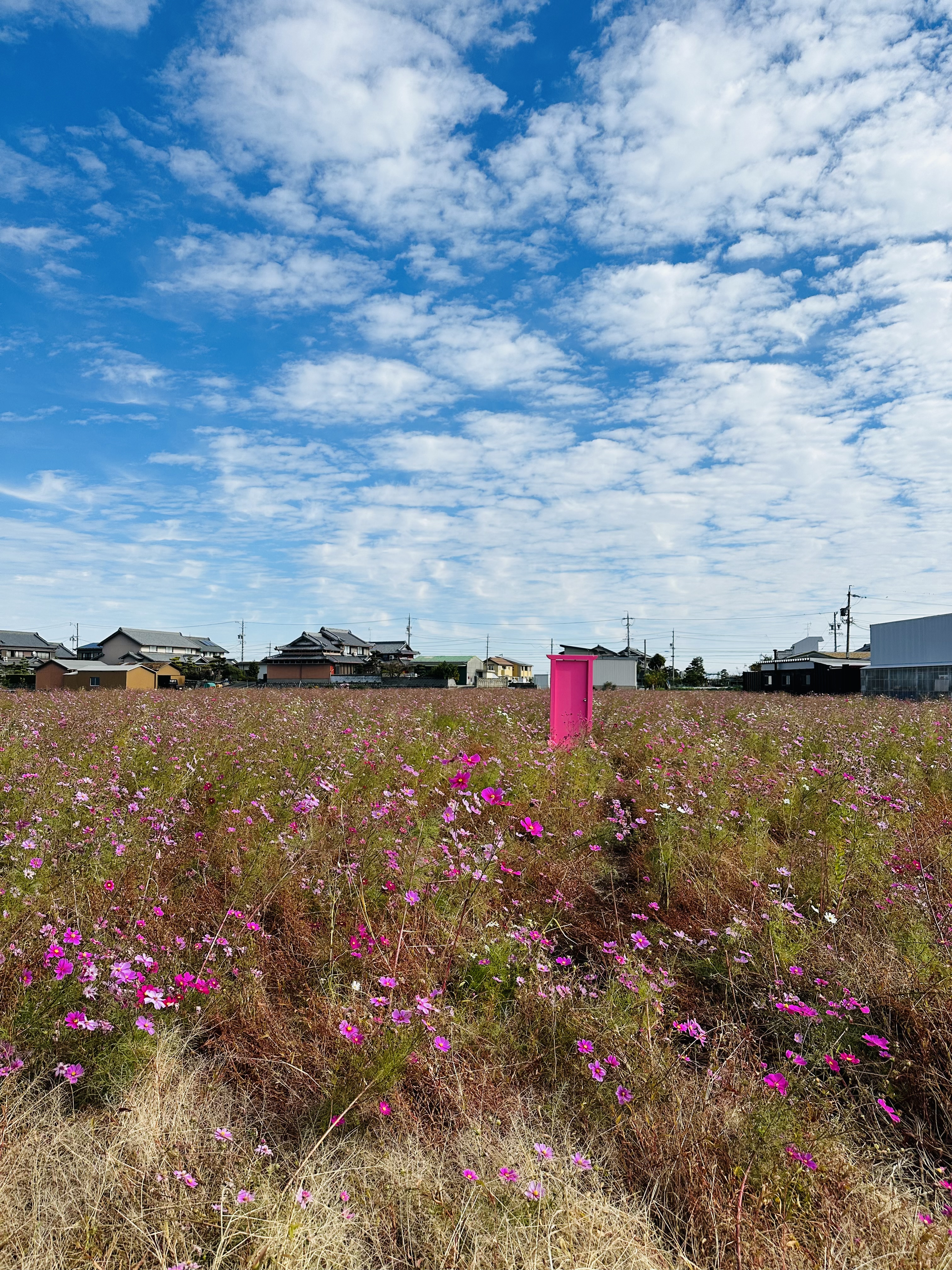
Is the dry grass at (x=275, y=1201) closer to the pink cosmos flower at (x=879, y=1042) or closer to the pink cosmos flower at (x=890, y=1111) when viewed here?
the pink cosmos flower at (x=890, y=1111)

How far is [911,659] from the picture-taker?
94.5 ft

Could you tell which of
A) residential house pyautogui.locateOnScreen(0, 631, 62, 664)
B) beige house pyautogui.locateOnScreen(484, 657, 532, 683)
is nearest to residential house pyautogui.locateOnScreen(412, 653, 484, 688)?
beige house pyautogui.locateOnScreen(484, 657, 532, 683)

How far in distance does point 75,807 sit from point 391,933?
1.96m

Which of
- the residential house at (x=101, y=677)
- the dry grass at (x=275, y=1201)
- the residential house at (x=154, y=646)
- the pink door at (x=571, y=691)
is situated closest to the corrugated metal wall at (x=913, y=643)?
the pink door at (x=571, y=691)

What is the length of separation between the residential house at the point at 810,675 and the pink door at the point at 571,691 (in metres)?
25.8

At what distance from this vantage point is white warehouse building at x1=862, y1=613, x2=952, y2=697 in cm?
2597

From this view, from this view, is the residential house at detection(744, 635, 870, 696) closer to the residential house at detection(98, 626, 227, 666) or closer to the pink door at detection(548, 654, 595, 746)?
the pink door at detection(548, 654, 595, 746)

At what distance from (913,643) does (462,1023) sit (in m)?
32.1

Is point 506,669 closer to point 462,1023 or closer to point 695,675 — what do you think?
point 695,675

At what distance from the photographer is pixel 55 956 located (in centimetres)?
243

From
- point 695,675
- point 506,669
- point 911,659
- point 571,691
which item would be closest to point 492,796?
point 571,691

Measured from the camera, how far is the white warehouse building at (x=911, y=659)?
1022 inches

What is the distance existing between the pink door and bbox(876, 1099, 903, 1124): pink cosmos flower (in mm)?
6494

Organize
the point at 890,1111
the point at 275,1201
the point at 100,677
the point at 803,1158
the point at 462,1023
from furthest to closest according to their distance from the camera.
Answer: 1. the point at 100,677
2. the point at 462,1023
3. the point at 890,1111
4. the point at 803,1158
5. the point at 275,1201
